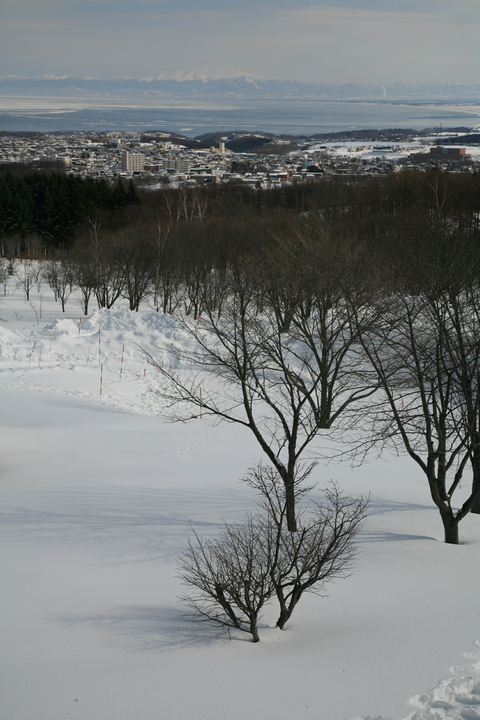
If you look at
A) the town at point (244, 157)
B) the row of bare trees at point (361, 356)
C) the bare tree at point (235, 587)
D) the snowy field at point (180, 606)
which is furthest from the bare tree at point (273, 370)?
the town at point (244, 157)

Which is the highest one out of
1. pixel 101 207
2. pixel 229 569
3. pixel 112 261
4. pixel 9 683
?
pixel 101 207

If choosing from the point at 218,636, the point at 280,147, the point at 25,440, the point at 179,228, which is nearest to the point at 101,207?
the point at 179,228

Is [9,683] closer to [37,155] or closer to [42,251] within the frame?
[42,251]

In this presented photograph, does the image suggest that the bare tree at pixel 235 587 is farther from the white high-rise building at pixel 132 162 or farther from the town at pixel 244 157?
the white high-rise building at pixel 132 162

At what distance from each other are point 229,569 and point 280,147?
600ft

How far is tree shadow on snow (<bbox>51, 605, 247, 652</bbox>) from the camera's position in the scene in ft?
21.4

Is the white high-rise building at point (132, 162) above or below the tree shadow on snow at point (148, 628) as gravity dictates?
above

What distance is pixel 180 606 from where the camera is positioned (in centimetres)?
758

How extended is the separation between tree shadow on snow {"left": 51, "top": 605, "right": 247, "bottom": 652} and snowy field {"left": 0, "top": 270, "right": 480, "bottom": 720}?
24 mm

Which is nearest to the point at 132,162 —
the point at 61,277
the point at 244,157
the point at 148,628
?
the point at 244,157

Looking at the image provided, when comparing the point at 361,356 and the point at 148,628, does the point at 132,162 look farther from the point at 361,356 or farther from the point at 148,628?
the point at 148,628

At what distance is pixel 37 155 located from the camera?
141 metres

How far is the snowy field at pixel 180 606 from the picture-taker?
17.7 ft

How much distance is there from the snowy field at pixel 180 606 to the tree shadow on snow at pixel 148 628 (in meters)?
0.02
